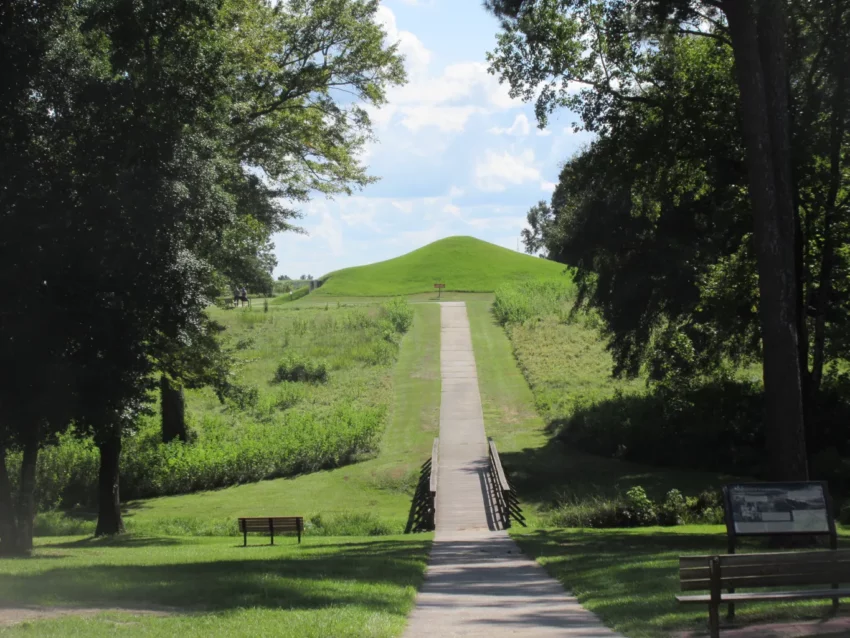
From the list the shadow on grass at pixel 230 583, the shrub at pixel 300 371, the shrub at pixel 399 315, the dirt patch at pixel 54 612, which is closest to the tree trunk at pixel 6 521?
the shadow on grass at pixel 230 583

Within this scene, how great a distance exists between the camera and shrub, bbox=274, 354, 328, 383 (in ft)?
159

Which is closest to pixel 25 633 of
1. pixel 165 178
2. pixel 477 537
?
pixel 165 178

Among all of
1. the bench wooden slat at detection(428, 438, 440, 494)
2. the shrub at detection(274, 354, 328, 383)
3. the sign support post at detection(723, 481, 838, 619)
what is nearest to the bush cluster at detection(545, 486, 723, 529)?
the bench wooden slat at detection(428, 438, 440, 494)

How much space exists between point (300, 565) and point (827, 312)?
1676 centimetres

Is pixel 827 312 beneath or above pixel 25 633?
above

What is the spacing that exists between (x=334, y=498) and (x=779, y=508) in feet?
71.6

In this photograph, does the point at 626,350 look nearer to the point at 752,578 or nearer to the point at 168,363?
the point at 168,363

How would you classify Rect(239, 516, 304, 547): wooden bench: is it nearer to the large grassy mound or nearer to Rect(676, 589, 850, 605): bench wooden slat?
Rect(676, 589, 850, 605): bench wooden slat

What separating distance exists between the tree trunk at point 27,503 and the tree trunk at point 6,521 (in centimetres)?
11

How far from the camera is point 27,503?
17859mm

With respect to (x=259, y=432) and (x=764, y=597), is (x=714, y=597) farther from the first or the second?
(x=259, y=432)

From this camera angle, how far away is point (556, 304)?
6625cm

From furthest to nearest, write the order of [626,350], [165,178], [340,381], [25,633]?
[340,381] < [626,350] < [165,178] < [25,633]

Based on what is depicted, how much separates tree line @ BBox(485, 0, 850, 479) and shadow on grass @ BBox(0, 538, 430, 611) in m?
7.82
